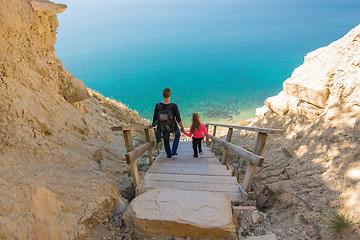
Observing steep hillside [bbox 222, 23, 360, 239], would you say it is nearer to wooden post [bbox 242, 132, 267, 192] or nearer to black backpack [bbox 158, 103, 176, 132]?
wooden post [bbox 242, 132, 267, 192]

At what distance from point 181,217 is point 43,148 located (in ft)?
7.97

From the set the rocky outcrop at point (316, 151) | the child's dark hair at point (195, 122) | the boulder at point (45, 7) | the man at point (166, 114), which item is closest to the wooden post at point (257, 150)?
the rocky outcrop at point (316, 151)

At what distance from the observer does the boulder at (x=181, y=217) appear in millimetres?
2699

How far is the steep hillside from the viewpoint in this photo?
299 cm

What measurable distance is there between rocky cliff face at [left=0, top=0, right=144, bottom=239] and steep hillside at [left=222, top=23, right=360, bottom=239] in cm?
254

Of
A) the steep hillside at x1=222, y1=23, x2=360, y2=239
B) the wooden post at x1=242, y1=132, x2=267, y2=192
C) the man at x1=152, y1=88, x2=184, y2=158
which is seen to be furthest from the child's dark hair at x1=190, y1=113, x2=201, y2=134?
the wooden post at x1=242, y1=132, x2=267, y2=192

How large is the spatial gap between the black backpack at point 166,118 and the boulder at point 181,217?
2022mm

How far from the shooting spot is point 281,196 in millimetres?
3621

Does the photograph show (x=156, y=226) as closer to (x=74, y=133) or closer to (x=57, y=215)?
(x=57, y=215)

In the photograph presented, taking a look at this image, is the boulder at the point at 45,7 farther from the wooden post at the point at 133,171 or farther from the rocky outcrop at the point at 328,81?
the rocky outcrop at the point at 328,81

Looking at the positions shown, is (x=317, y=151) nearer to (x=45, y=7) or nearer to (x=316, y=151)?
(x=316, y=151)

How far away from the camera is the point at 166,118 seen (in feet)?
15.9

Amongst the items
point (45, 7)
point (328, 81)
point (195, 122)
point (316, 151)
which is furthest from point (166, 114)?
point (328, 81)

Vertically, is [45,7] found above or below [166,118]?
above
